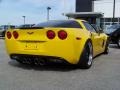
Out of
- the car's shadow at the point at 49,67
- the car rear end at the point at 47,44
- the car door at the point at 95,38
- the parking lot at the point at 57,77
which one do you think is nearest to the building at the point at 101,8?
the car door at the point at 95,38

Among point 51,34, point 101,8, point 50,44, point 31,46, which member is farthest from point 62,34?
point 101,8

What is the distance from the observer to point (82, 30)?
8.93 m

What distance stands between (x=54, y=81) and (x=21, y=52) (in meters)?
1.69

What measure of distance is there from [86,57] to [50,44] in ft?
3.74

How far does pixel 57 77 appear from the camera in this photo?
7.52 metres

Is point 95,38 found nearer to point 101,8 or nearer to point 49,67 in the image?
point 49,67

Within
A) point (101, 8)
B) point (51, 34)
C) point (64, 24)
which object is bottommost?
point (51, 34)

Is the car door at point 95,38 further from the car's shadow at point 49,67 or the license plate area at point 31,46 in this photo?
the license plate area at point 31,46

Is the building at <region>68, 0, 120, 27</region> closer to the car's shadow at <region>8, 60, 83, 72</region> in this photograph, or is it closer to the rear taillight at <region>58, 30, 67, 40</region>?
the car's shadow at <region>8, 60, 83, 72</region>

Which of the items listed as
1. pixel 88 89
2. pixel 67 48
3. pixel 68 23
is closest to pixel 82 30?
pixel 68 23

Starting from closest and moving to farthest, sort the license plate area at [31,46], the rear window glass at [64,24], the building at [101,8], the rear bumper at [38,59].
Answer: the rear bumper at [38,59]
the license plate area at [31,46]
the rear window glass at [64,24]
the building at [101,8]

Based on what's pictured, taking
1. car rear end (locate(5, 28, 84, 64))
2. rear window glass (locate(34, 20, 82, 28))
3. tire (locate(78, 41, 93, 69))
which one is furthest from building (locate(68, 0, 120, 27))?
car rear end (locate(5, 28, 84, 64))

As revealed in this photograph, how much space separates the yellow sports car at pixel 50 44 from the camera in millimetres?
8086

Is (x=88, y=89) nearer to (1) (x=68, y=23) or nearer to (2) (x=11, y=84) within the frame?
(2) (x=11, y=84)
